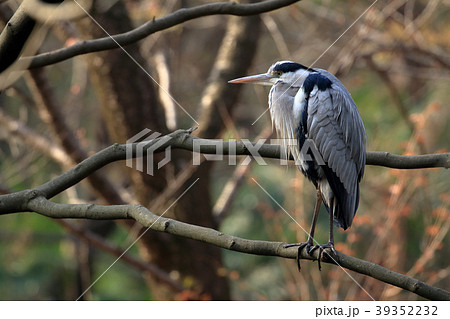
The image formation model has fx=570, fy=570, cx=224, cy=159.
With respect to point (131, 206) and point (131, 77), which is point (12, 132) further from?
point (131, 206)

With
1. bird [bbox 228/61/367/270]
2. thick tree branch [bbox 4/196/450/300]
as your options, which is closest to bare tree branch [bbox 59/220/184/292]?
bird [bbox 228/61/367/270]

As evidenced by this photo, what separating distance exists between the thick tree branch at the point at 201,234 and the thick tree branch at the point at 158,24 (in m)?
0.56

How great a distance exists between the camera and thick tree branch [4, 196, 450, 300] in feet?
5.60

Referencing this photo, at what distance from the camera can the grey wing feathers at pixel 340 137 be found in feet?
8.38

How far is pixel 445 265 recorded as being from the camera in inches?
194

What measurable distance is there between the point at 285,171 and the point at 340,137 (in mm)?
1694

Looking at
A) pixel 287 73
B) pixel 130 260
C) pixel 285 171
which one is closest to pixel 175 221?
pixel 287 73

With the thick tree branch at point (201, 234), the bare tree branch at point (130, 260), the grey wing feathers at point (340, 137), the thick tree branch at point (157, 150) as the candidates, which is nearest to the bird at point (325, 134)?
the grey wing feathers at point (340, 137)

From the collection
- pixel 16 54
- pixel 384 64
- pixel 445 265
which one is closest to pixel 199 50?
pixel 384 64

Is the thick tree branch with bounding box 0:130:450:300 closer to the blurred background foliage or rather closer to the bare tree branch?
the blurred background foliage

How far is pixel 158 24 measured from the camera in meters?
2.06

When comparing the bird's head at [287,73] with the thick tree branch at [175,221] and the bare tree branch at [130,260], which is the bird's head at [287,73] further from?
the bare tree branch at [130,260]

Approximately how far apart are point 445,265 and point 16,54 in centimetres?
421

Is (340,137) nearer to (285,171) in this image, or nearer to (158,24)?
(158,24)
